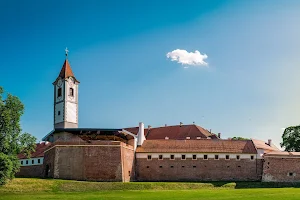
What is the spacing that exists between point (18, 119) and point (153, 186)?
16497 millimetres

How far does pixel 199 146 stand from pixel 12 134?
25.5 m

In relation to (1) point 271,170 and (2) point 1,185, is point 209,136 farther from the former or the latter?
(2) point 1,185

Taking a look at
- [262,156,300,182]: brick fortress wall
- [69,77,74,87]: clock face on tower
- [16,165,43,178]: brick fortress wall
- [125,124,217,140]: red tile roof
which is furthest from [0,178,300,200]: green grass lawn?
[69,77,74,87]: clock face on tower

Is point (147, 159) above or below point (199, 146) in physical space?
below

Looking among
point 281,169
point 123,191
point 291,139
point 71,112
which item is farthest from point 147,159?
point 291,139

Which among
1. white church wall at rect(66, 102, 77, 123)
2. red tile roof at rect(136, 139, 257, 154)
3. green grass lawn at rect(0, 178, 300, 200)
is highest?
white church wall at rect(66, 102, 77, 123)

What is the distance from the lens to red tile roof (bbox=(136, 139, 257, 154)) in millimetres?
60031

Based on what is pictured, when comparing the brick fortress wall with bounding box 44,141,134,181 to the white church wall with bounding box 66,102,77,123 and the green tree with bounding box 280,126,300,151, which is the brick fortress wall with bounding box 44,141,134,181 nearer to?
the white church wall with bounding box 66,102,77,123

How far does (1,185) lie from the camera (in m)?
43.8

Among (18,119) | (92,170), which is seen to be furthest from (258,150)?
(18,119)

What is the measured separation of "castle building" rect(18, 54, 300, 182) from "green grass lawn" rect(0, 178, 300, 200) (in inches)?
234

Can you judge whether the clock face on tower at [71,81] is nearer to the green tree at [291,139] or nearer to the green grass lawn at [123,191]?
the green grass lawn at [123,191]

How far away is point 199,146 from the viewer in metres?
61.0

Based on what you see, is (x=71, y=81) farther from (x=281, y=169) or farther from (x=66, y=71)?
(x=281, y=169)
